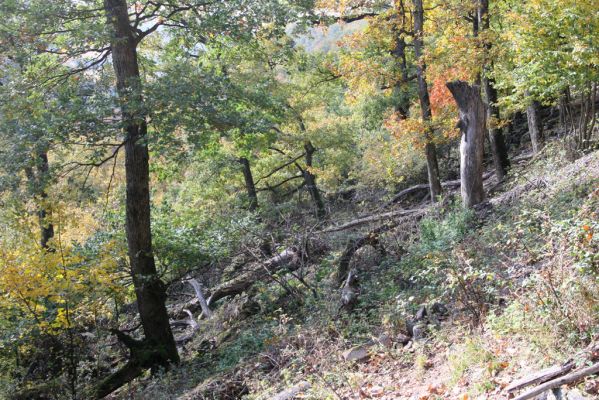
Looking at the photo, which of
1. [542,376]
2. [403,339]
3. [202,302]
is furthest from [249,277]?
[542,376]

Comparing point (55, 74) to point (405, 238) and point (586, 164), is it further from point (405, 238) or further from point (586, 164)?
point (586, 164)

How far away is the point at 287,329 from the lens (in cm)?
820

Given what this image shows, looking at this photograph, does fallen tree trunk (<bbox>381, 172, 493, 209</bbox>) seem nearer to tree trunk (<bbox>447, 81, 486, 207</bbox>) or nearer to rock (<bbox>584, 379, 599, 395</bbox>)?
tree trunk (<bbox>447, 81, 486, 207</bbox>)

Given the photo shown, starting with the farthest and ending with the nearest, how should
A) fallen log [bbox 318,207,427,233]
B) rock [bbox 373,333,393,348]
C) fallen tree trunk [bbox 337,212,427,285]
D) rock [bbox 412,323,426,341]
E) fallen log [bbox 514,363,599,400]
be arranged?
fallen log [bbox 318,207,427,233] → fallen tree trunk [bbox 337,212,427,285] → rock [bbox 373,333,393,348] → rock [bbox 412,323,426,341] → fallen log [bbox 514,363,599,400]

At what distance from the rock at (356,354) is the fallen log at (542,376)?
2.58 meters

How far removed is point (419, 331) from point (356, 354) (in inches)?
32.1

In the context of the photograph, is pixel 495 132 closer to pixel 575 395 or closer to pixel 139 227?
pixel 139 227

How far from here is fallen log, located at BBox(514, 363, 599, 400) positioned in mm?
3178

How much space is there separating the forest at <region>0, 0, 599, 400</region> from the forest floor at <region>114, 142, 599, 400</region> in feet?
0.11

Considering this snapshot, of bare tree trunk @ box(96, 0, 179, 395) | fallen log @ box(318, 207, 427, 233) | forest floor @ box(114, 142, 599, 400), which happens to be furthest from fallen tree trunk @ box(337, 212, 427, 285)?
bare tree trunk @ box(96, 0, 179, 395)

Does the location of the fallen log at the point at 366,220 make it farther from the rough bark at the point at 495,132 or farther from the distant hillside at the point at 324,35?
the distant hillside at the point at 324,35

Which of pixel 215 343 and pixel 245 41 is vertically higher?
pixel 245 41

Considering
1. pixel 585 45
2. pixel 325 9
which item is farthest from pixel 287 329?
pixel 325 9

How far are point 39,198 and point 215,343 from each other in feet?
14.1
